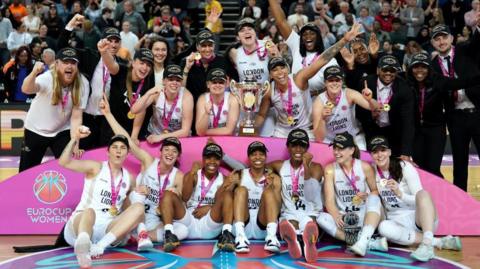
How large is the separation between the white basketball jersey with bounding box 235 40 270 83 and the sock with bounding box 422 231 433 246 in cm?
256

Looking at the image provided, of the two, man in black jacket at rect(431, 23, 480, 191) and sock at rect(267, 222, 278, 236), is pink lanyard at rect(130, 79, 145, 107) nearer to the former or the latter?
sock at rect(267, 222, 278, 236)

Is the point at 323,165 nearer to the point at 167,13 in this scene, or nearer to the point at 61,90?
the point at 61,90

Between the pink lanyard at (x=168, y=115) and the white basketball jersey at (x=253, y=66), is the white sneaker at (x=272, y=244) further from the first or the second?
the white basketball jersey at (x=253, y=66)

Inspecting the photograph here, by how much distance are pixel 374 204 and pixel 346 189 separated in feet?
1.07

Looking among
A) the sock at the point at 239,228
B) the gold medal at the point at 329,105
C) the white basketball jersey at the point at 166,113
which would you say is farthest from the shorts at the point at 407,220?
the white basketball jersey at the point at 166,113

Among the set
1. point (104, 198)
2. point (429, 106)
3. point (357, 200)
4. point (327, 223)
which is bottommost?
point (327, 223)

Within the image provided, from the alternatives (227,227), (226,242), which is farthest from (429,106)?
(226,242)

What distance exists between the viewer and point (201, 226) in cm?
867

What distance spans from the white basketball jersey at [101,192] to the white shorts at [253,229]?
1198 mm

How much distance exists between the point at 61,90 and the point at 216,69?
154cm

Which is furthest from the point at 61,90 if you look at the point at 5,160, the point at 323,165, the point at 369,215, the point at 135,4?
the point at 135,4

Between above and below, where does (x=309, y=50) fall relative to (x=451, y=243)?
above

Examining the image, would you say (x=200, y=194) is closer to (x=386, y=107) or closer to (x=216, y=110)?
(x=216, y=110)

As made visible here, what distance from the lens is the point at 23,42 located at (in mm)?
17562
